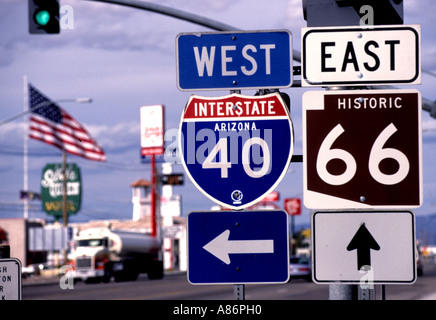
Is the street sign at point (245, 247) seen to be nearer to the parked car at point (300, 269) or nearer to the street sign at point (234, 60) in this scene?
the street sign at point (234, 60)

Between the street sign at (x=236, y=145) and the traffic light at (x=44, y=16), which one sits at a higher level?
the traffic light at (x=44, y=16)

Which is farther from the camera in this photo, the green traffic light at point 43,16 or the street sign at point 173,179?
the street sign at point 173,179

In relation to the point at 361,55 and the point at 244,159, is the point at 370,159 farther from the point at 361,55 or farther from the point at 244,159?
the point at 244,159

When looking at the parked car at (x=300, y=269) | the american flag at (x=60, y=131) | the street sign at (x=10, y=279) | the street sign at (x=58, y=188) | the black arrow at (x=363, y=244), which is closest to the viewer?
the black arrow at (x=363, y=244)

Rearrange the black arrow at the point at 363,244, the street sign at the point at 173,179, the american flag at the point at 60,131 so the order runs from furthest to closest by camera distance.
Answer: the street sign at the point at 173,179 → the american flag at the point at 60,131 → the black arrow at the point at 363,244

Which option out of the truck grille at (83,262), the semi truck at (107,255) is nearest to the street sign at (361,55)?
the semi truck at (107,255)

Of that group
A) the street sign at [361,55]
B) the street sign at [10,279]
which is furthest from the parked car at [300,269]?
the street sign at [361,55]

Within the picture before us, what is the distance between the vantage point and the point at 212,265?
487 centimetres

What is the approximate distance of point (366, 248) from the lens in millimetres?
4363

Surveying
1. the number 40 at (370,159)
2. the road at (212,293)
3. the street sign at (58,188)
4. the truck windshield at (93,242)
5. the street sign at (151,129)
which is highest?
the street sign at (151,129)

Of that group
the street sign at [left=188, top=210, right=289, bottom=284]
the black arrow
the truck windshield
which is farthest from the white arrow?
the truck windshield

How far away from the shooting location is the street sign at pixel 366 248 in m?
4.37

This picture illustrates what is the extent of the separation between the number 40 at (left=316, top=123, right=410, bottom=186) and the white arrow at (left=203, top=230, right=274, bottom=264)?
24.2 inches

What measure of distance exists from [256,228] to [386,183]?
0.88 metres
